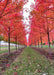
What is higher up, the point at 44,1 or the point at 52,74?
the point at 44,1

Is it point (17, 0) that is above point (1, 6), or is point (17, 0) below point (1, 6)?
above

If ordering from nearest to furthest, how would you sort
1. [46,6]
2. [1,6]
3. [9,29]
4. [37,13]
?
[1,6] < [46,6] < [37,13] < [9,29]

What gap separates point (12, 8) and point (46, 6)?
212cm

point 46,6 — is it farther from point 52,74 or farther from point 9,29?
point 9,29

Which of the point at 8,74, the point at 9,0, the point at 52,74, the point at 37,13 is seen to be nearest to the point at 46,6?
the point at 37,13

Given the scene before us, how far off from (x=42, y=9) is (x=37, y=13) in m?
0.56

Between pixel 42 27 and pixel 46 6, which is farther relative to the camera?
pixel 42 27

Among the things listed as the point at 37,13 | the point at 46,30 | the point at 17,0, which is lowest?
the point at 46,30

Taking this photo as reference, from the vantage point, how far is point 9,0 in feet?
15.4

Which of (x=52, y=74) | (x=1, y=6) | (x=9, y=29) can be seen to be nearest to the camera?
(x=52, y=74)

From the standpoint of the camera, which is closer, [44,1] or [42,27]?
[44,1]

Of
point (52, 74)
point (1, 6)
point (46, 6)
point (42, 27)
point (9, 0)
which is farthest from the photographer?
point (42, 27)

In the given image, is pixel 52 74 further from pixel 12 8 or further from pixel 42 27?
pixel 42 27

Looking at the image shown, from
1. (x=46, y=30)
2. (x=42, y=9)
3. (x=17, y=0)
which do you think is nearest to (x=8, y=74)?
(x=17, y=0)
